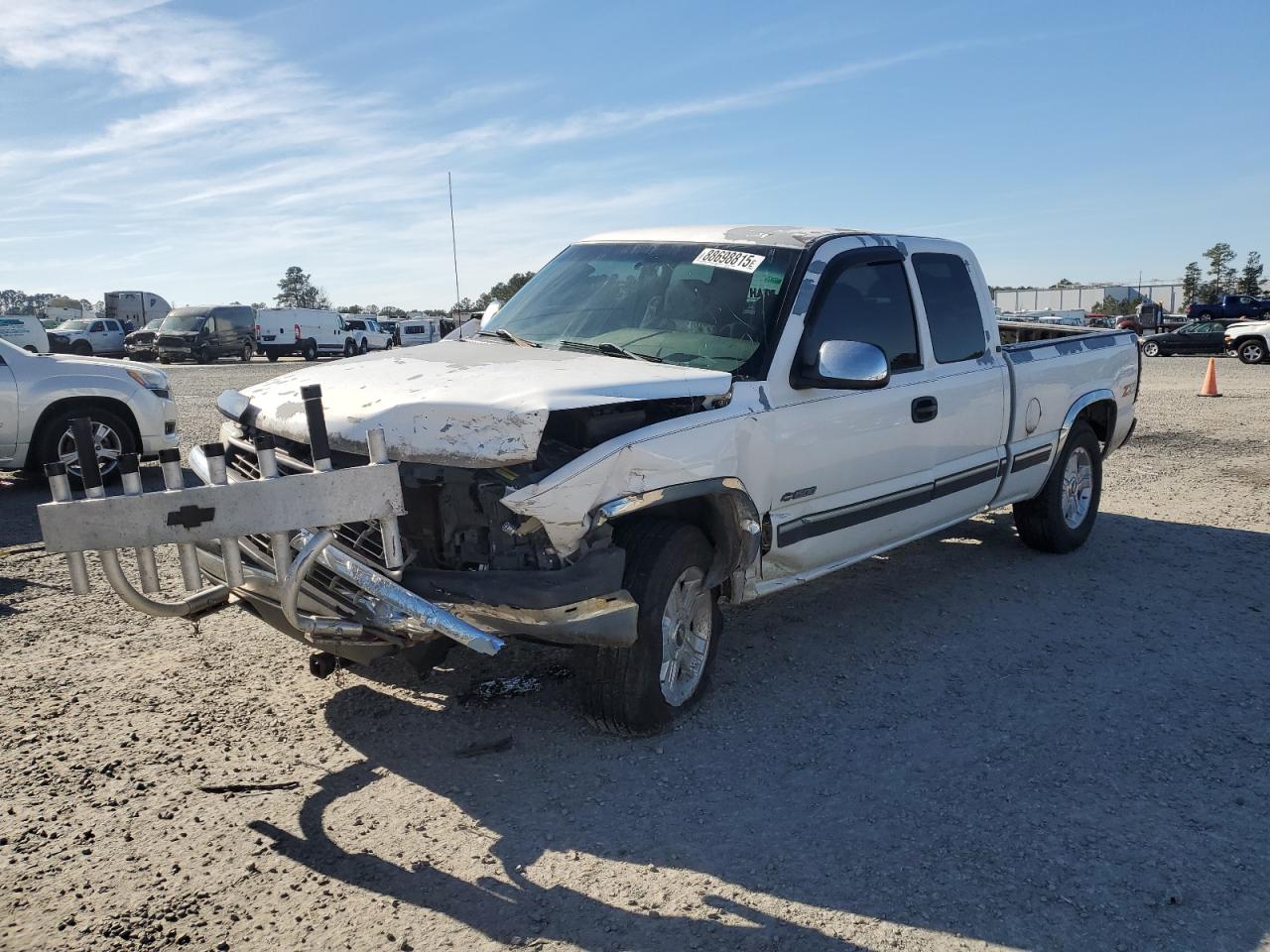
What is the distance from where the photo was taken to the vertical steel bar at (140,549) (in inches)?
118

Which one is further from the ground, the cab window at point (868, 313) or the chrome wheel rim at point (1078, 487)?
the cab window at point (868, 313)

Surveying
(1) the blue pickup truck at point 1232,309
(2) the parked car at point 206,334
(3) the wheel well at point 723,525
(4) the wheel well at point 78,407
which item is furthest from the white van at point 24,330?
(1) the blue pickup truck at point 1232,309

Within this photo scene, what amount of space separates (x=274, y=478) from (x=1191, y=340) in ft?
115

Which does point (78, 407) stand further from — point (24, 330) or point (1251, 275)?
point (1251, 275)

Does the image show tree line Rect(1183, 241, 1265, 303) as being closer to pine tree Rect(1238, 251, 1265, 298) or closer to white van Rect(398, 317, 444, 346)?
pine tree Rect(1238, 251, 1265, 298)

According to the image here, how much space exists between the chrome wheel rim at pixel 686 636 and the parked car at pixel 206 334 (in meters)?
36.4

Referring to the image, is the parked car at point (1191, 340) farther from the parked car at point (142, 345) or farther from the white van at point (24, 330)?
the parked car at point (142, 345)

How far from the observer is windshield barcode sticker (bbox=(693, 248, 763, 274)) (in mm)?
4785

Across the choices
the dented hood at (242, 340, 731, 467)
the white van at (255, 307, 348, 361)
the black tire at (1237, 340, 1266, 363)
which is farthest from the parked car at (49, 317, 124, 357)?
the dented hood at (242, 340, 731, 467)

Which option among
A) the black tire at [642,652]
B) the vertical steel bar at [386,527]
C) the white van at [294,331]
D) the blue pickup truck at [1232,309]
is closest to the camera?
the vertical steel bar at [386,527]

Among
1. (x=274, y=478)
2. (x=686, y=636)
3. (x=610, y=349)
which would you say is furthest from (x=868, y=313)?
(x=274, y=478)

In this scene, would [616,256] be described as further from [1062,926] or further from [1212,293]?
[1212,293]

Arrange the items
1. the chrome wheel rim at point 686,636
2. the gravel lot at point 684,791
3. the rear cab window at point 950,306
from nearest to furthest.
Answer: the gravel lot at point 684,791 → the chrome wheel rim at point 686,636 → the rear cab window at point 950,306

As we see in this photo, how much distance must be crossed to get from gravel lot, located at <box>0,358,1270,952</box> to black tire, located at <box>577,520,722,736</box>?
0.15 metres
